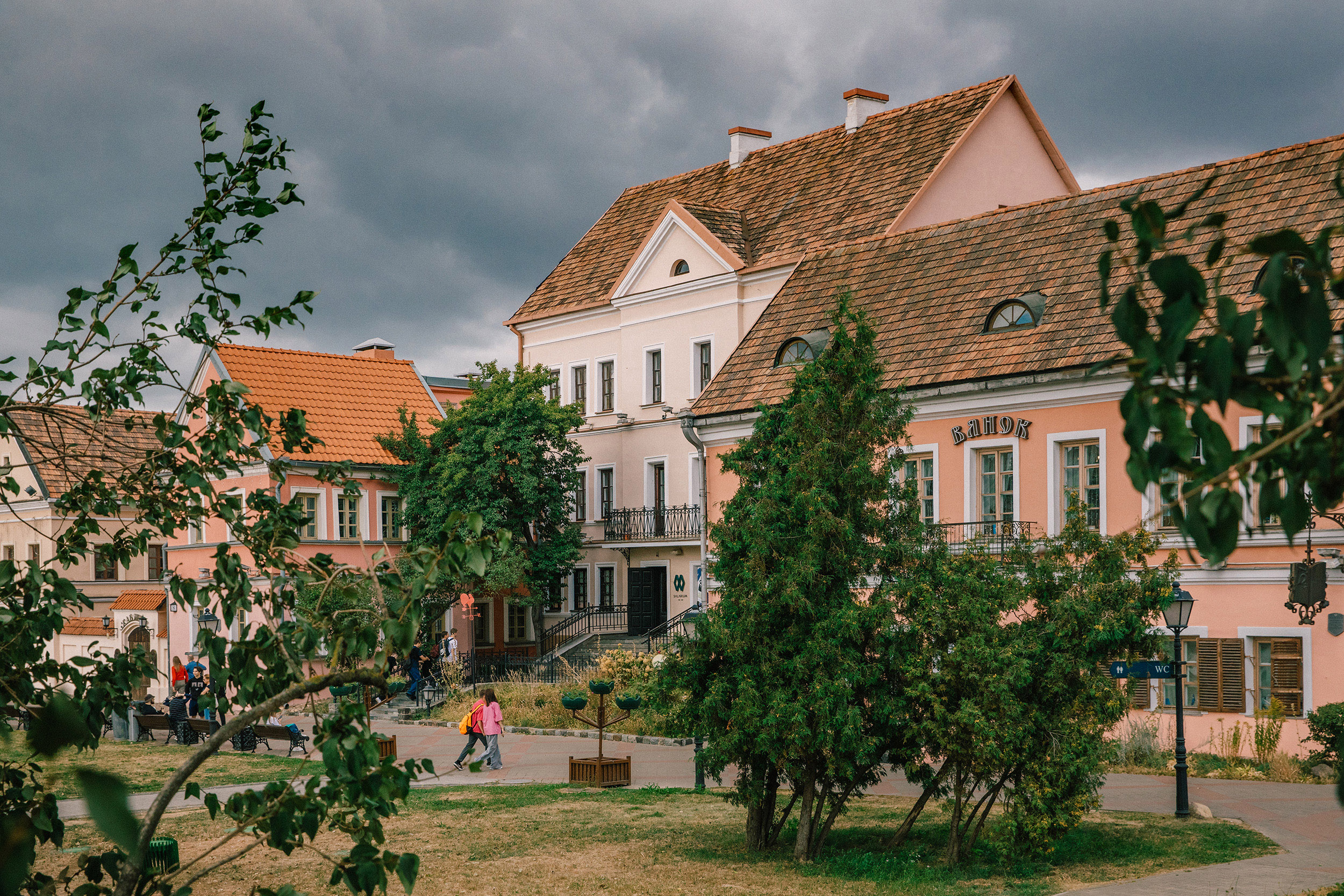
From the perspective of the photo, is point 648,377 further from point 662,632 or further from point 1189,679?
point 1189,679

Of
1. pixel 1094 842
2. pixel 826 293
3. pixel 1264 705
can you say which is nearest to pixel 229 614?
pixel 1094 842

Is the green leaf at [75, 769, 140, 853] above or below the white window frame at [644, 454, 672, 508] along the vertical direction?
below

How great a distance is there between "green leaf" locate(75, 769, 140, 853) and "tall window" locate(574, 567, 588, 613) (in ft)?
130

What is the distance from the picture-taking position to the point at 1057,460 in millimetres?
24500

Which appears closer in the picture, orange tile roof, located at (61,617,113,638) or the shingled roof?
the shingled roof

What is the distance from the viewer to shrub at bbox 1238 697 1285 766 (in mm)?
20844

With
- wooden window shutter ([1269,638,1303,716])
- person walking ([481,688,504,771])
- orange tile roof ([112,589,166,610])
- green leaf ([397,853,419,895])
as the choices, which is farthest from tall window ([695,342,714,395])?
green leaf ([397,853,419,895])

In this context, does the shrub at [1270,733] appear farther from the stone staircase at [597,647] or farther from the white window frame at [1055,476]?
the stone staircase at [597,647]

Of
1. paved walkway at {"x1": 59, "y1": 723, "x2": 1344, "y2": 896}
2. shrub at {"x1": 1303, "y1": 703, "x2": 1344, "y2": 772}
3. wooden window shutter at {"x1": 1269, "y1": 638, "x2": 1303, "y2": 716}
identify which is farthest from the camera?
wooden window shutter at {"x1": 1269, "y1": 638, "x2": 1303, "y2": 716}

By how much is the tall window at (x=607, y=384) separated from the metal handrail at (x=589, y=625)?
20.6ft

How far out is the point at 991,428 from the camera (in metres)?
25.3

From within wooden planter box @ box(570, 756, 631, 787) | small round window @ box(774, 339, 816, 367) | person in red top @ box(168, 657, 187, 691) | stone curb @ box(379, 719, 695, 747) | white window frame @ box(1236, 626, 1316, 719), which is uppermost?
small round window @ box(774, 339, 816, 367)

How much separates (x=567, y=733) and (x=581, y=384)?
16487 millimetres

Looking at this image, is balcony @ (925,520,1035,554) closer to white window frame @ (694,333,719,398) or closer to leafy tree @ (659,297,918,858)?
leafy tree @ (659,297,918,858)
